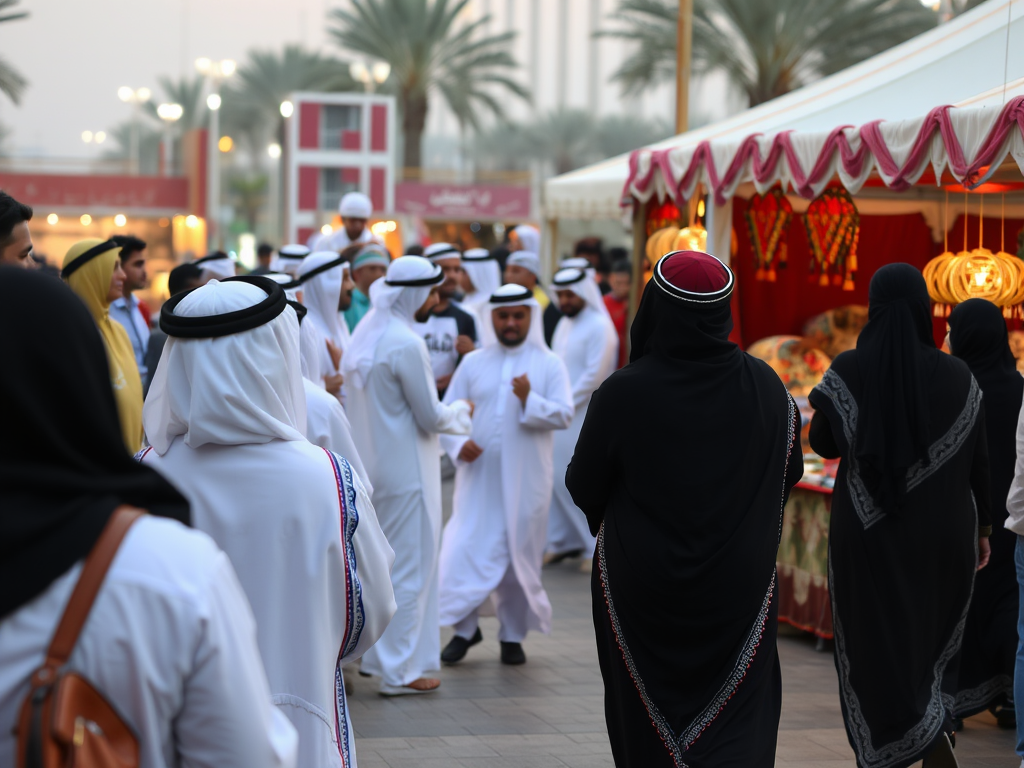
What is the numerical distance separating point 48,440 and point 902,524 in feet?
11.4

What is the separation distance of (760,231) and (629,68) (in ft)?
53.1

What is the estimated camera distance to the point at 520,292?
6473 mm

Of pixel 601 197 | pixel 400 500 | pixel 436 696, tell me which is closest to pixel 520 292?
pixel 400 500

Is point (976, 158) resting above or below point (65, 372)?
above

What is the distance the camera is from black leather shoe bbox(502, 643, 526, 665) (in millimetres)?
6242

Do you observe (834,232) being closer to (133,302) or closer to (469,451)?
(469,451)

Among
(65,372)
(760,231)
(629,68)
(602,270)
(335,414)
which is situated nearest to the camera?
(65,372)

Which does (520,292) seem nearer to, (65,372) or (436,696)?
(436,696)

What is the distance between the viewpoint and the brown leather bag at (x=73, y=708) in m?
1.41

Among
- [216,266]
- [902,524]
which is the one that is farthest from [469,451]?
[902,524]

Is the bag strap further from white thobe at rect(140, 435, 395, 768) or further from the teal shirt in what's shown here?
the teal shirt

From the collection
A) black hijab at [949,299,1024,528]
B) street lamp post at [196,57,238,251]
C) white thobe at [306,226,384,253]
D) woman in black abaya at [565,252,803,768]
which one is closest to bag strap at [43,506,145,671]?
woman in black abaya at [565,252,803,768]

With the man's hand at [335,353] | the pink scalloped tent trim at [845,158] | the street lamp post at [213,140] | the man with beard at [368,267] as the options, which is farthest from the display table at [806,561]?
the street lamp post at [213,140]

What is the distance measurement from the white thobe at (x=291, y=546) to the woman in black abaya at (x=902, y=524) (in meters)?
2.27
